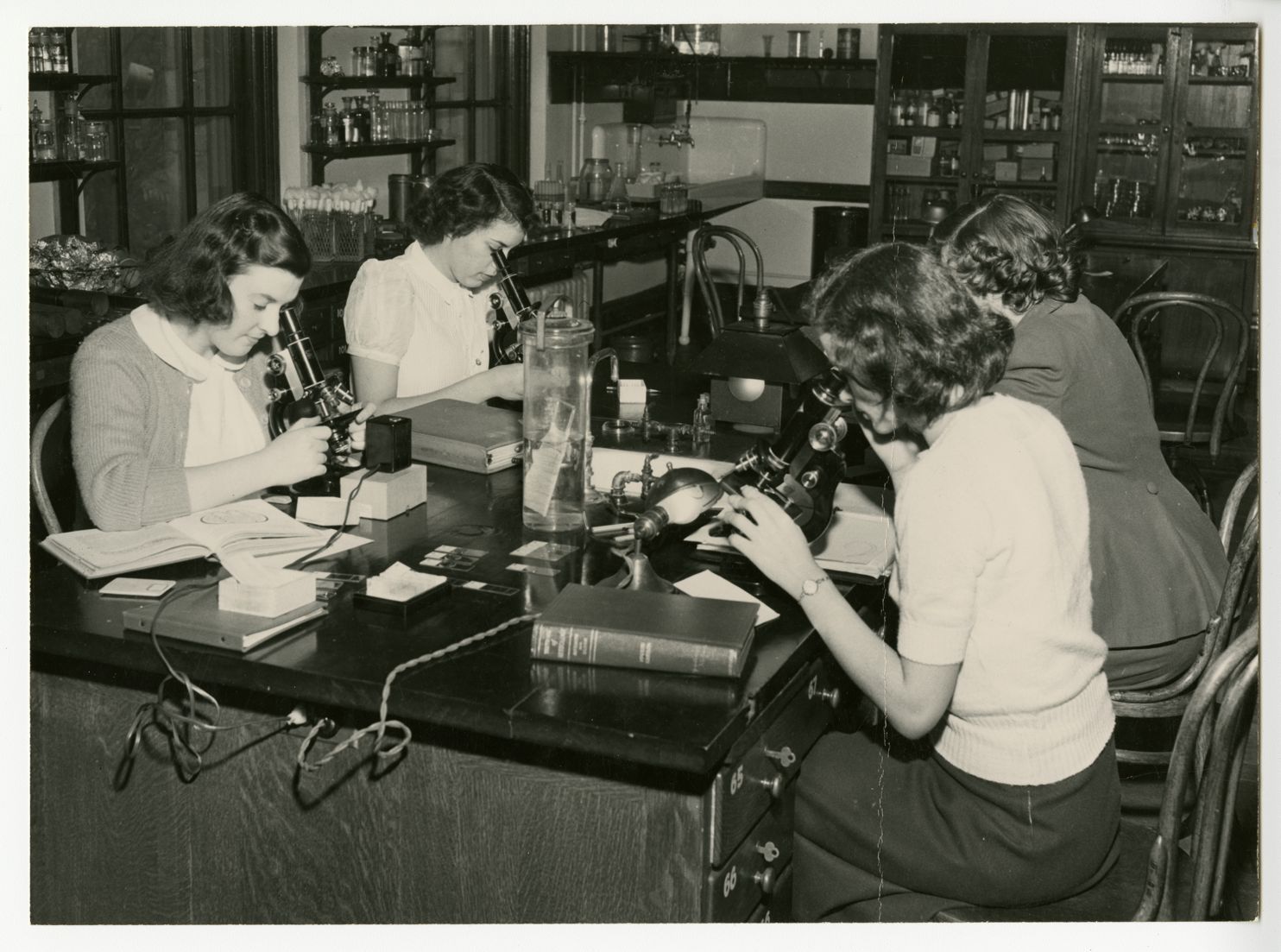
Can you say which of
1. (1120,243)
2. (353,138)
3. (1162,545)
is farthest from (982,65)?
(1162,545)

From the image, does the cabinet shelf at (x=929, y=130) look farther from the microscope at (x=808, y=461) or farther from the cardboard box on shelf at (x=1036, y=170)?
the microscope at (x=808, y=461)

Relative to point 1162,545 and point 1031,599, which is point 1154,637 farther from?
point 1031,599

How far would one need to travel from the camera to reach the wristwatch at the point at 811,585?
1843 mm

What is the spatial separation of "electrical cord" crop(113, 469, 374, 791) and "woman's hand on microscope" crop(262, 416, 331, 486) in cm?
41

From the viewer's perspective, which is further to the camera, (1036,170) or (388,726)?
(1036,170)

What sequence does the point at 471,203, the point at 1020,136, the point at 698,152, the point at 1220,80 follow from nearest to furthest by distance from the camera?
the point at 471,203 → the point at 1220,80 → the point at 1020,136 → the point at 698,152

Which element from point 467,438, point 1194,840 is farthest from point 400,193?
point 1194,840

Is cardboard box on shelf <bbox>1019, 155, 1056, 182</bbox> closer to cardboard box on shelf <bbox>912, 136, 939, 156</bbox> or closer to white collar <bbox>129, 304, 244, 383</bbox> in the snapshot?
cardboard box on shelf <bbox>912, 136, 939, 156</bbox>

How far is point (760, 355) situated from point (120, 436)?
1325 millimetres

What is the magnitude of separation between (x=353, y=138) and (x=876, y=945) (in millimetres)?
4609

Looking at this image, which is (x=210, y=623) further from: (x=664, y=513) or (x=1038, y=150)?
(x=1038, y=150)

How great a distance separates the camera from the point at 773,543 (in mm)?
1901

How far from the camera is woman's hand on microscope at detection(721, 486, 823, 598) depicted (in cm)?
188

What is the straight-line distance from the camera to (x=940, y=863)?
184 centimetres
